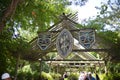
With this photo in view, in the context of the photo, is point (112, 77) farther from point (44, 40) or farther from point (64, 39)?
point (44, 40)

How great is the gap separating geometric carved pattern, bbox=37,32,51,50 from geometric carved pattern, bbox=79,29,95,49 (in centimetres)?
167

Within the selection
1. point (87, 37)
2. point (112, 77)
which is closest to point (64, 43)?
point (87, 37)

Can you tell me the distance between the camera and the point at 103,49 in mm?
11781

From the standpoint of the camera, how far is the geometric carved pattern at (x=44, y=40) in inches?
472

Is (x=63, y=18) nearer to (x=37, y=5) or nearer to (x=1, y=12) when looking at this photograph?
(x=37, y=5)

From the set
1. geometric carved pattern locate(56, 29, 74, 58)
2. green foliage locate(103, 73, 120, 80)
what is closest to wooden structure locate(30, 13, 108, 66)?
geometric carved pattern locate(56, 29, 74, 58)

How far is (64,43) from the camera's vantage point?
37.6 ft

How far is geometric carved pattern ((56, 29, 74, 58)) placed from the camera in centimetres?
1126

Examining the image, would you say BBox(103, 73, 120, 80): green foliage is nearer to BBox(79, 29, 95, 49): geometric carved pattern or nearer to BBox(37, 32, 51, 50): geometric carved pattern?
BBox(79, 29, 95, 49): geometric carved pattern

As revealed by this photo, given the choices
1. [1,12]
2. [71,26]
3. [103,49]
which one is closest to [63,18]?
[71,26]

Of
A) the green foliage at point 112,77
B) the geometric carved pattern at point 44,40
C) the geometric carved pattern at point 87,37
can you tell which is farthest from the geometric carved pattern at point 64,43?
the green foliage at point 112,77

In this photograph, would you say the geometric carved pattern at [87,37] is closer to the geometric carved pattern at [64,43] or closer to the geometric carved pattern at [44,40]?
the geometric carved pattern at [64,43]

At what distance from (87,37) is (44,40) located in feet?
7.40

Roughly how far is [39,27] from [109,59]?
485 centimetres
